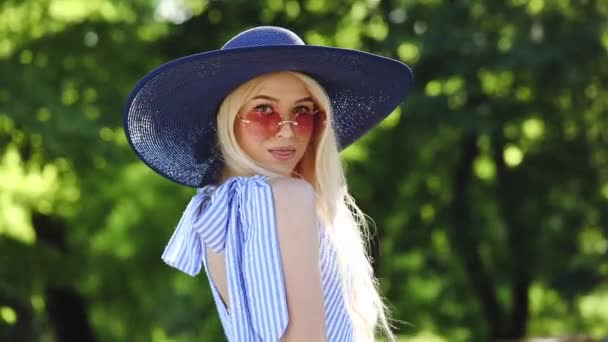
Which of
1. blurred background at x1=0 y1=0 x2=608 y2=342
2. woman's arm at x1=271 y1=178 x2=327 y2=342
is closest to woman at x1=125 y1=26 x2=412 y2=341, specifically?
woman's arm at x1=271 y1=178 x2=327 y2=342

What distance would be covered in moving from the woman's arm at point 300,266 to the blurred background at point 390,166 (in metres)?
6.27

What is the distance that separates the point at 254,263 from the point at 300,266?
9 centimetres

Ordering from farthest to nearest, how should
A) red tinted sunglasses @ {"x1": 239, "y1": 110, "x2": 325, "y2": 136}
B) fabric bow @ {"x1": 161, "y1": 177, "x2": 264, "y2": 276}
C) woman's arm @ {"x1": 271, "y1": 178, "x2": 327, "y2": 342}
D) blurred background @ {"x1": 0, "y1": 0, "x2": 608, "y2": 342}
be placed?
blurred background @ {"x1": 0, "y1": 0, "x2": 608, "y2": 342} → red tinted sunglasses @ {"x1": 239, "y1": 110, "x2": 325, "y2": 136} → fabric bow @ {"x1": 161, "y1": 177, "x2": 264, "y2": 276} → woman's arm @ {"x1": 271, "y1": 178, "x2": 327, "y2": 342}

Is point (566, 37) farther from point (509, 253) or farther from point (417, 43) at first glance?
point (509, 253)

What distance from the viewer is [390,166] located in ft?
44.8

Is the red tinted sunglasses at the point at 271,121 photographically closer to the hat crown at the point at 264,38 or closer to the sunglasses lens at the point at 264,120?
the sunglasses lens at the point at 264,120

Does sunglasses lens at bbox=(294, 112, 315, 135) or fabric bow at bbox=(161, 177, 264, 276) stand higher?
sunglasses lens at bbox=(294, 112, 315, 135)

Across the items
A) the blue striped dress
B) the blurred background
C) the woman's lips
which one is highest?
the blurred background

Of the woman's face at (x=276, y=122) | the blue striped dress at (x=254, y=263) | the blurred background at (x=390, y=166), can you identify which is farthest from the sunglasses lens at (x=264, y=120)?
the blurred background at (x=390, y=166)

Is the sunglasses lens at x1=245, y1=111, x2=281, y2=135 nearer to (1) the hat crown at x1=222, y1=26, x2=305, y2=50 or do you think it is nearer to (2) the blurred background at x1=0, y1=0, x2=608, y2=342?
(1) the hat crown at x1=222, y1=26, x2=305, y2=50

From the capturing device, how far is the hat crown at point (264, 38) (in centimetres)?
221

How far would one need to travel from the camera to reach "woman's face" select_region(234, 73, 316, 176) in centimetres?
220

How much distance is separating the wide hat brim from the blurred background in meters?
5.73

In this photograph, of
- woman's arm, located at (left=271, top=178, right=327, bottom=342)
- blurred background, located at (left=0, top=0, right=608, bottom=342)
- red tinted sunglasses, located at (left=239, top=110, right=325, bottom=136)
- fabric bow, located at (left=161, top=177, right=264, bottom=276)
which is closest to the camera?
woman's arm, located at (left=271, top=178, right=327, bottom=342)
